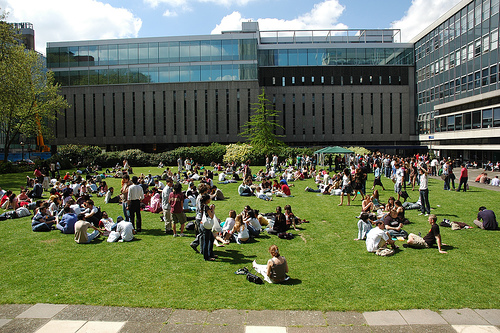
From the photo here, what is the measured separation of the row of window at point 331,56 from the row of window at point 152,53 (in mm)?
6269

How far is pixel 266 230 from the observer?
12.3 meters

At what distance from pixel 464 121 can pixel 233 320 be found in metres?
45.4

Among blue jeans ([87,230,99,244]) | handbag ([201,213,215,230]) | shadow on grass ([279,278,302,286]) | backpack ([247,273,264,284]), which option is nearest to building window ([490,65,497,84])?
shadow on grass ([279,278,302,286])

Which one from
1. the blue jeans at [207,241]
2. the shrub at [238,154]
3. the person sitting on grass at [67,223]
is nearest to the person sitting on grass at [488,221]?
the blue jeans at [207,241]

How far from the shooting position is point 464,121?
42.6 m

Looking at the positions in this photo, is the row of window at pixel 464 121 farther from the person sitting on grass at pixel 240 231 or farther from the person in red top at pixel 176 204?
the person in red top at pixel 176 204

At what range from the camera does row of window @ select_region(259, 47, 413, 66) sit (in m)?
59.5

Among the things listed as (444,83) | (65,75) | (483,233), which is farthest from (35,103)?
(444,83)

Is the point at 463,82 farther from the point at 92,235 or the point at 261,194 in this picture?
the point at 92,235

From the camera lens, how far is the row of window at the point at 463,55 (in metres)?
37.3

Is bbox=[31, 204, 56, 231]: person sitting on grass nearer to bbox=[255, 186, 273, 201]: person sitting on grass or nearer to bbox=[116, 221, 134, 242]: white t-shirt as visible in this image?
bbox=[116, 221, 134, 242]: white t-shirt

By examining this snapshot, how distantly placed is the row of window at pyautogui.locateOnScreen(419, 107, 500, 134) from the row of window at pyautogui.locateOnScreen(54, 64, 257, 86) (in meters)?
27.6

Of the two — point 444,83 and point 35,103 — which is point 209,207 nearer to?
point 35,103

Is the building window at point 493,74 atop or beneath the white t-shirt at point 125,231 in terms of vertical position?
atop
